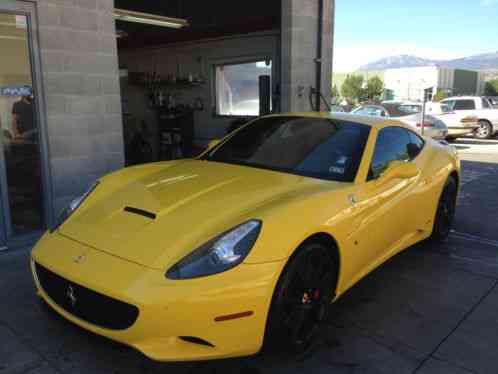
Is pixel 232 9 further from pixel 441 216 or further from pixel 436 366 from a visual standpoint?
pixel 436 366

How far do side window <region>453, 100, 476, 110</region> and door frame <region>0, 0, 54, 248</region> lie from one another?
16562 mm

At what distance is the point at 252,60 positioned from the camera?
34.9 feet

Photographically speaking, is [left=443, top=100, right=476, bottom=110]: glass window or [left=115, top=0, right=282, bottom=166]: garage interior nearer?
[left=115, top=0, right=282, bottom=166]: garage interior

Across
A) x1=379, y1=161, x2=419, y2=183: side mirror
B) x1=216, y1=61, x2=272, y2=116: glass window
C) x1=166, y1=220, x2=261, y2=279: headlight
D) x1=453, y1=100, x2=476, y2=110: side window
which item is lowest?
x1=166, y1=220, x2=261, y2=279: headlight

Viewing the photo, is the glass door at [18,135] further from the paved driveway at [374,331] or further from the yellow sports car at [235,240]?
the yellow sports car at [235,240]

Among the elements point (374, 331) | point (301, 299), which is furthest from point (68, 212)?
point (374, 331)

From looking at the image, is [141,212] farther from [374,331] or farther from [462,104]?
[462,104]

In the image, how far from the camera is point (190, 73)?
1172cm

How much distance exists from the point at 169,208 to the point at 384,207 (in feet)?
5.26

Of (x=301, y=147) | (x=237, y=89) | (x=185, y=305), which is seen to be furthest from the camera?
(x=237, y=89)

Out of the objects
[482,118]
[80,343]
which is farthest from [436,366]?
[482,118]

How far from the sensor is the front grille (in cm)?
225

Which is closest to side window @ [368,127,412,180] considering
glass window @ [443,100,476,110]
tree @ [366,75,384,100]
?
glass window @ [443,100,476,110]

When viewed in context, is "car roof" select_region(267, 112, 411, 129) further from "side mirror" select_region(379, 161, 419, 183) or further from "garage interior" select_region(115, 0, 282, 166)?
"garage interior" select_region(115, 0, 282, 166)
